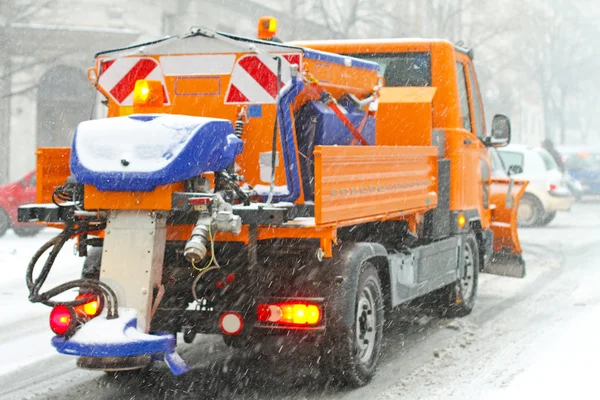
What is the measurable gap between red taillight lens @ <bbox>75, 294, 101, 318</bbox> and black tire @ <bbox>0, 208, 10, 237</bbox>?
12824mm

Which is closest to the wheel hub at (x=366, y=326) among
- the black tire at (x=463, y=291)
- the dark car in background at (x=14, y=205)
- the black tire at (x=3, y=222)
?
the black tire at (x=463, y=291)

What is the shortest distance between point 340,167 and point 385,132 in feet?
9.12

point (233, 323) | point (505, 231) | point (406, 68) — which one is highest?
point (406, 68)

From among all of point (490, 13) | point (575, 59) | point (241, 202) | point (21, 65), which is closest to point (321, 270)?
point (241, 202)

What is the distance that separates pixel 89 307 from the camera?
562 centimetres

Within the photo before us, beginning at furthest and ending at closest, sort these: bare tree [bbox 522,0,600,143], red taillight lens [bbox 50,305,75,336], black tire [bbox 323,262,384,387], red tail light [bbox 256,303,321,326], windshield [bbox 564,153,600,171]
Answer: bare tree [bbox 522,0,600,143] → windshield [bbox 564,153,600,171] → black tire [bbox 323,262,384,387] → red tail light [bbox 256,303,321,326] → red taillight lens [bbox 50,305,75,336]

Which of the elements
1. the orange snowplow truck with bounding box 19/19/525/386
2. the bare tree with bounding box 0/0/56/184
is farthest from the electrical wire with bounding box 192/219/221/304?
the bare tree with bounding box 0/0/56/184

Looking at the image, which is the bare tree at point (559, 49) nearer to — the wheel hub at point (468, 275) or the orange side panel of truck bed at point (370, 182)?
the wheel hub at point (468, 275)

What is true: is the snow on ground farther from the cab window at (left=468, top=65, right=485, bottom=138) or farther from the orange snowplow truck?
the cab window at (left=468, top=65, right=485, bottom=138)

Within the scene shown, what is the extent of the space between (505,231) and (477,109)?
1.61 metres

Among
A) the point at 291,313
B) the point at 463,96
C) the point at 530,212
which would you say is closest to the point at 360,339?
the point at 291,313

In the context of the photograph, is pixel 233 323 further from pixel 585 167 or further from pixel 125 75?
pixel 585 167

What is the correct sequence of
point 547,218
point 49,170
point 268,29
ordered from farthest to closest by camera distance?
point 547,218 < point 268,29 < point 49,170

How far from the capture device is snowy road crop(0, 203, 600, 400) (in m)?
6.47
